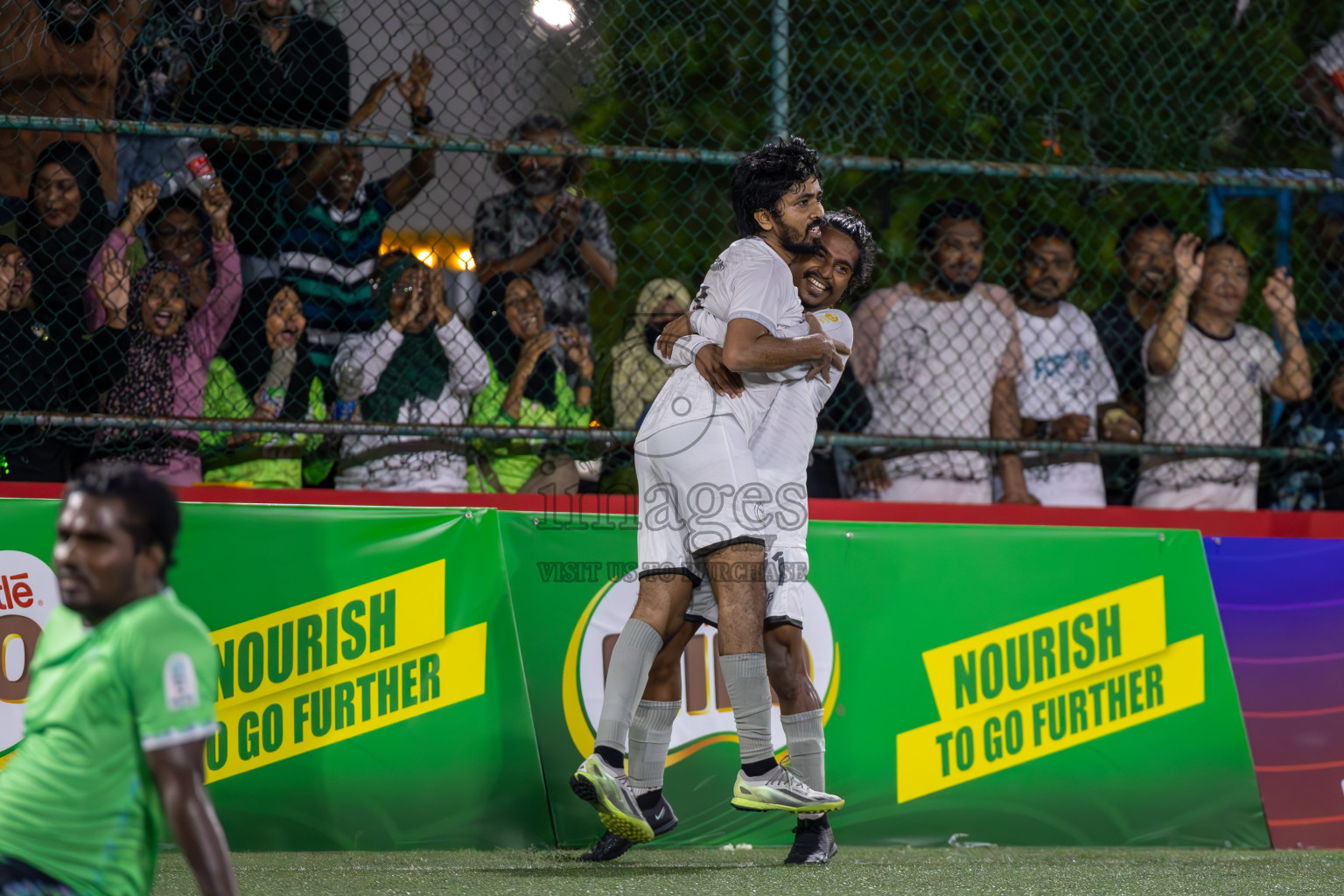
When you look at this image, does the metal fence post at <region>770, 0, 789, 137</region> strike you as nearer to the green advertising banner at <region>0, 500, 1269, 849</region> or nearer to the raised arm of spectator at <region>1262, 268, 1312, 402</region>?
the green advertising banner at <region>0, 500, 1269, 849</region>

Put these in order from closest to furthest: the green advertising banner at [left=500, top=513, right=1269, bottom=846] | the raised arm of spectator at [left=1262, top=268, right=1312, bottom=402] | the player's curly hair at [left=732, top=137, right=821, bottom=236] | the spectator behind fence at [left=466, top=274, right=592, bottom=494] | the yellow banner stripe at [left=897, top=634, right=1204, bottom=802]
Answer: the player's curly hair at [left=732, top=137, right=821, bottom=236] → the green advertising banner at [left=500, top=513, right=1269, bottom=846] → the yellow banner stripe at [left=897, top=634, right=1204, bottom=802] → the spectator behind fence at [left=466, top=274, right=592, bottom=494] → the raised arm of spectator at [left=1262, top=268, right=1312, bottom=402]

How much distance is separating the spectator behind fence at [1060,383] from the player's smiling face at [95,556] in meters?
4.31

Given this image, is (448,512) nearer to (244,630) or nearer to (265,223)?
(244,630)

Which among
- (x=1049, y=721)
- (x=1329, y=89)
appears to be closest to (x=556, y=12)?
(x=1049, y=721)

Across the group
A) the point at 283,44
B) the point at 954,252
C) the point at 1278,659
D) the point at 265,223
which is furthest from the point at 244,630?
the point at 1278,659

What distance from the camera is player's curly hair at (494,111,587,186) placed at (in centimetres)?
557

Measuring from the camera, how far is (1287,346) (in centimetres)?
590

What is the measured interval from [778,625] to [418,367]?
1.93m

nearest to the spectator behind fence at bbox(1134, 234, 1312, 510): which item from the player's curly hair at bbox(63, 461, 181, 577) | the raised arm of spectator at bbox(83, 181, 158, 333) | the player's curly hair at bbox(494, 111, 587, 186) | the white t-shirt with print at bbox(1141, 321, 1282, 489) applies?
the white t-shirt with print at bbox(1141, 321, 1282, 489)

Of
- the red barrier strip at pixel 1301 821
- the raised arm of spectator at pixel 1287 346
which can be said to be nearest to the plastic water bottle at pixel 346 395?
the red barrier strip at pixel 1301 821

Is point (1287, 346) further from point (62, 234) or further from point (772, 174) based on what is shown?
point (62, 234)

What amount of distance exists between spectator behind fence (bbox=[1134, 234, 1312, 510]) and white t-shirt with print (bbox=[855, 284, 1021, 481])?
2.21ft

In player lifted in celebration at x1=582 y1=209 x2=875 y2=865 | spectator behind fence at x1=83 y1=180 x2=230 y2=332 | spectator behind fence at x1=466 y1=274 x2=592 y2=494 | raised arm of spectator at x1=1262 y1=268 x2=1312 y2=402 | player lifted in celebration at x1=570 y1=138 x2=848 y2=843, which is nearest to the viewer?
player lifted in celebration at x1=570 y1=138 x2=848 y2=843

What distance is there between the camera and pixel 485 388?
5.36m
